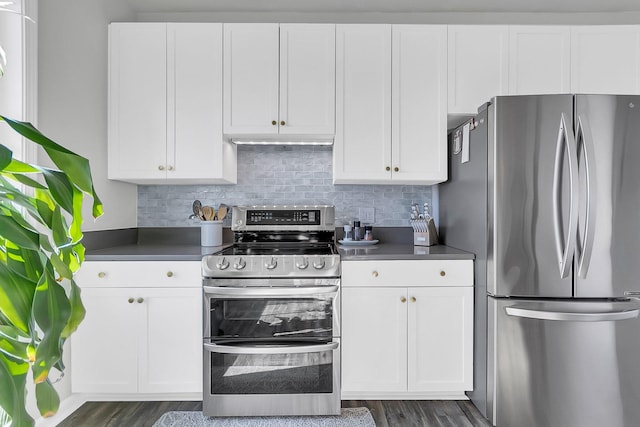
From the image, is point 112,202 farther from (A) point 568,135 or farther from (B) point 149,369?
(A) point 568,135

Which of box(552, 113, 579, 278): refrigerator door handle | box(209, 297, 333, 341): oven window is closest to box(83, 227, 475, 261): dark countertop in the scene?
box(209, 297, 333, 341): oven window

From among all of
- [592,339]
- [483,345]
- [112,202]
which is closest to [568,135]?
[592,339]

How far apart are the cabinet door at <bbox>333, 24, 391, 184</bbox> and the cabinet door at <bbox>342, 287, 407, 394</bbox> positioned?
78cm

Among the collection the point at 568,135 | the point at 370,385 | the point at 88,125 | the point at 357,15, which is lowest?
the point at 370,385

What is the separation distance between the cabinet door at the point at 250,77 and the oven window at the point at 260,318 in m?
1.08

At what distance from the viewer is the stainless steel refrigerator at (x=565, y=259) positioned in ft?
5.99

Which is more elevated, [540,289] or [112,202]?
[112,202]

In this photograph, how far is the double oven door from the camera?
6.79ft

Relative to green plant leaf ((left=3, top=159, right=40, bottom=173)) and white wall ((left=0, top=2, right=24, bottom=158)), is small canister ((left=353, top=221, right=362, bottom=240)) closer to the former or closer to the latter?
white wall ((left=0, top=2, right=24, bottom=158))

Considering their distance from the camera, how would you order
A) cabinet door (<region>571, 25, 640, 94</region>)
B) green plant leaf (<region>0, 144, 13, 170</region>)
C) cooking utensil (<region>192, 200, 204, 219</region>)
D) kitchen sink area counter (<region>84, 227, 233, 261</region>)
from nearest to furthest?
green plant leaf (<region>0, 144, 13, 170</region>)
kitchen sink area counter (<region>84, 227, 233, 261</region>)
cabinet door (<region>571, 25, 640, 94</region>)
cooking utensil (<region>192, 200, 204, 219</region>)

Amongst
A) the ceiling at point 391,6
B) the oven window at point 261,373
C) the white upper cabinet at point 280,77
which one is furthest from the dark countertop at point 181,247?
the ceiling at point 391,6

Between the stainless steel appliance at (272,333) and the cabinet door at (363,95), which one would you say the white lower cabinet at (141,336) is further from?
the cabinet door at (363,95)

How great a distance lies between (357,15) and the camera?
2824 millimetres

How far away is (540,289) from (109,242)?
8.24ft
